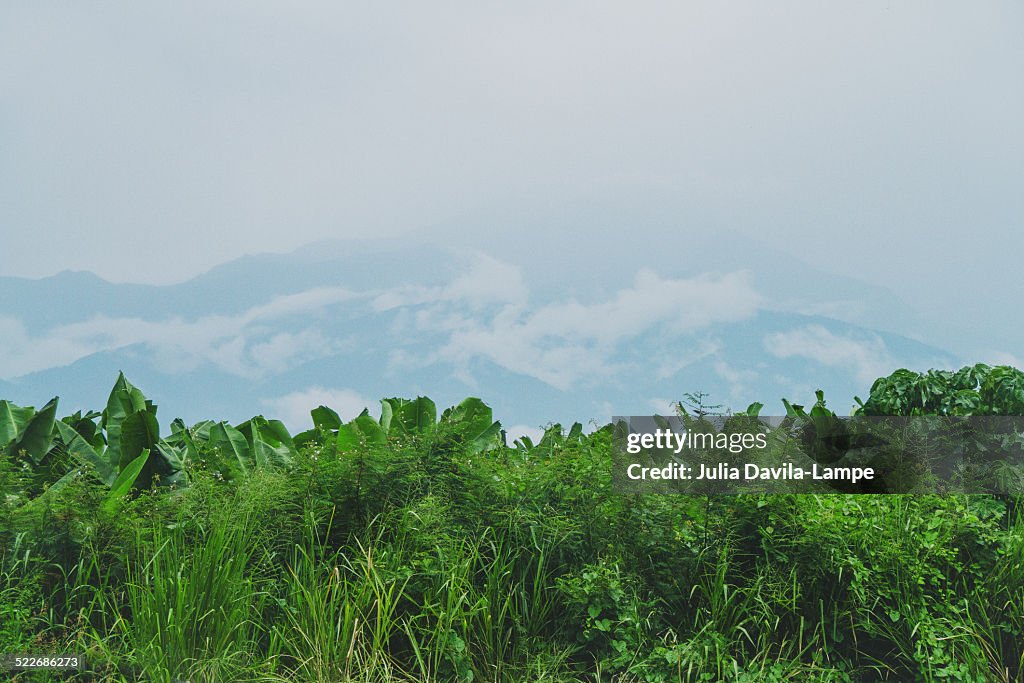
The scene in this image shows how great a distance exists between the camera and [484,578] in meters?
5.52

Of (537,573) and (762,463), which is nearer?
(537,573)

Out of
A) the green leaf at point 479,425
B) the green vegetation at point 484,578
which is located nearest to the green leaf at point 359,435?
the green vegetation at point 484,578

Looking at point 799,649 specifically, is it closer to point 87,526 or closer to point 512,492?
point 512,492

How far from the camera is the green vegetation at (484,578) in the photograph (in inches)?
198

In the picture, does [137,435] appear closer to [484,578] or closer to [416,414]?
[416,414]

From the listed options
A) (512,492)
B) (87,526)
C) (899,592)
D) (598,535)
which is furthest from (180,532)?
(899,592)

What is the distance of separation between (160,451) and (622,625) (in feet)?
11.6

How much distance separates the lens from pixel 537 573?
5277 mm

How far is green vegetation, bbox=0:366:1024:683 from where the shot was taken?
5.03 metres

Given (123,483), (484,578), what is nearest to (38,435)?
(123,483)

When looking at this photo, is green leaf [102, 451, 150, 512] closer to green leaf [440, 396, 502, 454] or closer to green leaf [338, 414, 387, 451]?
green leaf [338, 414, 387, 451]

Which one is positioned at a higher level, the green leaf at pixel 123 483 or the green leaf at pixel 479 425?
the green leaf at pixel 479 425

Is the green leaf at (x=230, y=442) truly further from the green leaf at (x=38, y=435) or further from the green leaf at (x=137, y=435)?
the green leaf at (x=38, y=435)

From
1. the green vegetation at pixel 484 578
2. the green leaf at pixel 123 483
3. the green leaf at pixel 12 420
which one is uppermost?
the green leaf at pixel 12 420
